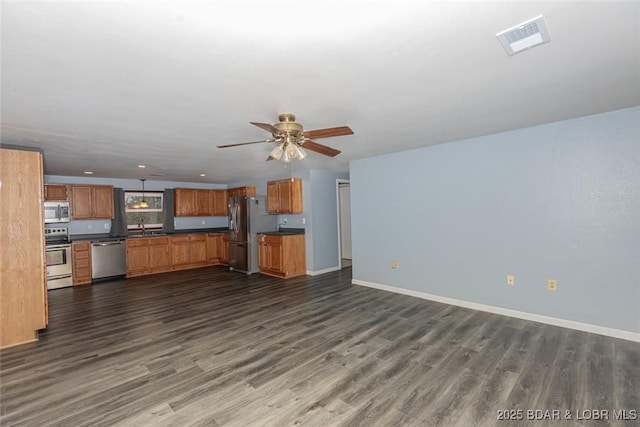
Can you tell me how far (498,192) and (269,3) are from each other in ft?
11.4

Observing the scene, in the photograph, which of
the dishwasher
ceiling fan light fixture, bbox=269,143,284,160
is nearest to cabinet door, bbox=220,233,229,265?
the dishwasher

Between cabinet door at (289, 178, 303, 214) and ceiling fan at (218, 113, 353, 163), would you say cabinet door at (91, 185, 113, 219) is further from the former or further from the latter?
ceiling fan at (218, 113, 353, 163)

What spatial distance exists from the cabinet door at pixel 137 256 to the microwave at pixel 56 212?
1.29 m

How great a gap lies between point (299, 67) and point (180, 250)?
21.1 feet

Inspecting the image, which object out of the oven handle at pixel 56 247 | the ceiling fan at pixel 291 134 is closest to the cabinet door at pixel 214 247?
the oven handle at pixel 56 247

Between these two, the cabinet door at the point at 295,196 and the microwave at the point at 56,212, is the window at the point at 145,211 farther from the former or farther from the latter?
the cabinet door at the point at 295,196

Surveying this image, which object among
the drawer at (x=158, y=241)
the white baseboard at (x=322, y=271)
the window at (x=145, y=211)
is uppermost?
the window at (x=145, y=211)

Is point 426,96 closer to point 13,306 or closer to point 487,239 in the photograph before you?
point 487,239

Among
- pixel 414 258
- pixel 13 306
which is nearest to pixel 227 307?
pixel 13 306

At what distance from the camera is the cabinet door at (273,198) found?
21.1ft

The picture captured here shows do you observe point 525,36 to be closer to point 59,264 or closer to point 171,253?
point 171,253

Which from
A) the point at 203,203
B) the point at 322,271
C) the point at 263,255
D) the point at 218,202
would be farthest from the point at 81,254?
the point at 322,271

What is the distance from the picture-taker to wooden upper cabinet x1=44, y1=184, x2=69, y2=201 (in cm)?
573

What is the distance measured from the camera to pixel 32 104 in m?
2.31
